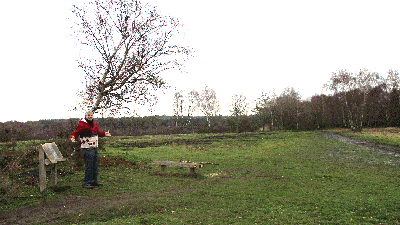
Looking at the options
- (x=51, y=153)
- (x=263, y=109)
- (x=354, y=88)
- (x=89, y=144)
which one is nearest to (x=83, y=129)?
(x=89, y=144)

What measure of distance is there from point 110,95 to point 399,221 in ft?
37.9

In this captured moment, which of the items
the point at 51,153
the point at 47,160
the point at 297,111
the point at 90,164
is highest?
the point at 297,111

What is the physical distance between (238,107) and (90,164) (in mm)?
65238

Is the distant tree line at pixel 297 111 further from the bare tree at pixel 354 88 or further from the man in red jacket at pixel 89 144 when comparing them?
the man in red jacket at pixel 89 144

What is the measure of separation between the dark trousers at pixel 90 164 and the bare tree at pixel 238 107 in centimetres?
6136

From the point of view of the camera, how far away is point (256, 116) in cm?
7369

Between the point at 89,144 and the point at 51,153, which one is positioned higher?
the point at 89,144

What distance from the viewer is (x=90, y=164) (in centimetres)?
883

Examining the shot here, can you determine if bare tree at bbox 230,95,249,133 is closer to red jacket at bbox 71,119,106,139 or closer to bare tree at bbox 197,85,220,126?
bare tree at bbox 197,85,220,126

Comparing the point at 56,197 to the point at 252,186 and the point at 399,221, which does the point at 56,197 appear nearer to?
the point at 252,186

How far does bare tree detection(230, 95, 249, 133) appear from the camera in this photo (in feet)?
235

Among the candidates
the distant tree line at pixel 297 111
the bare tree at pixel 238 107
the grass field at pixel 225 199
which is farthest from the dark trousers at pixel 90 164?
the bare tree at pixel 238 107

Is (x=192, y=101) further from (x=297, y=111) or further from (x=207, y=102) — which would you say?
(x=297, y=111)

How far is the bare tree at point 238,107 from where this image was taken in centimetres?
7169
